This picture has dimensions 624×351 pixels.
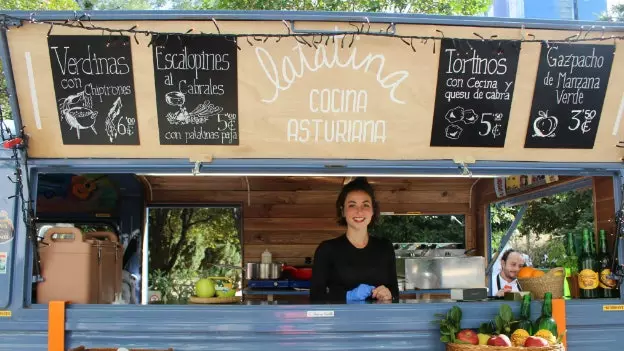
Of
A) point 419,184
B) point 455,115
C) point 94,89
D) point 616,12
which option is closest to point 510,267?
point 419,184

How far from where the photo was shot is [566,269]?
4090 mm

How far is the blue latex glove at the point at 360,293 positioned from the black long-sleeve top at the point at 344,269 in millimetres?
115

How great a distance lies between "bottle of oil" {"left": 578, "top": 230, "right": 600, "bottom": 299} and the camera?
3756mm

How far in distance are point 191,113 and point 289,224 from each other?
4493mm

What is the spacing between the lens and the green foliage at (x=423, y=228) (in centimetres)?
809

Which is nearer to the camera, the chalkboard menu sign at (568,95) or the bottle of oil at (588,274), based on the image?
the chalkboard menu sign at (568,95)

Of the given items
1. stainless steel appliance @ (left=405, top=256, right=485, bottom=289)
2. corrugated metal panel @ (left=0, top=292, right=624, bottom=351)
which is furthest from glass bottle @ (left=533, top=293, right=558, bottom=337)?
stainless steel appliance @ (left=405, top=256, right=485, bottom=289)

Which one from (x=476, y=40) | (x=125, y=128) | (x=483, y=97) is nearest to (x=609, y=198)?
(x=483, y=97)

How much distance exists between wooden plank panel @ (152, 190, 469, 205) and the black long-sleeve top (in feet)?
12.4

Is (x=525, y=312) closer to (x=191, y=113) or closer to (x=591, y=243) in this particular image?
(x=591, y=243)

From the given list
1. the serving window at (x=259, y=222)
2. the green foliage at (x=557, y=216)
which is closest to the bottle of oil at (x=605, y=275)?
the serving window at (x=259, y=222)

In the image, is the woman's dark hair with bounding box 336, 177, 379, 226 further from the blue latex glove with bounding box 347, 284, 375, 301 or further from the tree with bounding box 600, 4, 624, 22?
the tree with bounding box 600, 4, 624, 22

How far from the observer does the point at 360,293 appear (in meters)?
3.82

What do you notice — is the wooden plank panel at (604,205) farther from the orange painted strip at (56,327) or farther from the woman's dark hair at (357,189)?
the orange painted strip at (56,327)
